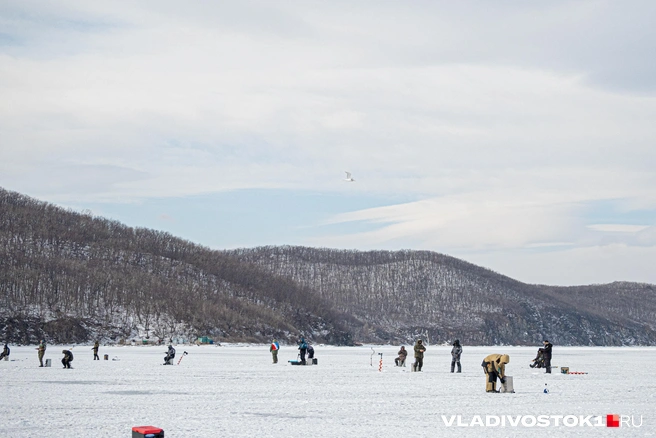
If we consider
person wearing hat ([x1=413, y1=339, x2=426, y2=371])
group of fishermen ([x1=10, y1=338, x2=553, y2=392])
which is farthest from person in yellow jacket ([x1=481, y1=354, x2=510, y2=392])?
person wearing hat ([x1=413, y1=339, x2=426, y2=371])

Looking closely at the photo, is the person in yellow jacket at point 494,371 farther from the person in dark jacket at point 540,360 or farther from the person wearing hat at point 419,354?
the person in dark jacket at point 540,360

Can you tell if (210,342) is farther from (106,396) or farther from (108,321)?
(106,396)

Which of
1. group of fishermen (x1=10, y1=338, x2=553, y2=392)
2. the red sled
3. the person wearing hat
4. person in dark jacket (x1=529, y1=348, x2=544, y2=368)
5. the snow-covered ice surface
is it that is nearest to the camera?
the red sled

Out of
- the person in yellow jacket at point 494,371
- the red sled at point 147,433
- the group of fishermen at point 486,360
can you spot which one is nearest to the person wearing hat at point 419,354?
the group of fishermen at point 486,360

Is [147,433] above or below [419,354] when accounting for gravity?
below

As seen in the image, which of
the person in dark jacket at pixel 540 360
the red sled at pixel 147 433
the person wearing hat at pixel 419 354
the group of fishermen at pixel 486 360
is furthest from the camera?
the person in dark jacket at pixel 540 360

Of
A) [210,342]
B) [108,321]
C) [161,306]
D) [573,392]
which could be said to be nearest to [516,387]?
[573,392]

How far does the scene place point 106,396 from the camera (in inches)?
1132

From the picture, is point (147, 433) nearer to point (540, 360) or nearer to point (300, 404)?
point (300, 404)

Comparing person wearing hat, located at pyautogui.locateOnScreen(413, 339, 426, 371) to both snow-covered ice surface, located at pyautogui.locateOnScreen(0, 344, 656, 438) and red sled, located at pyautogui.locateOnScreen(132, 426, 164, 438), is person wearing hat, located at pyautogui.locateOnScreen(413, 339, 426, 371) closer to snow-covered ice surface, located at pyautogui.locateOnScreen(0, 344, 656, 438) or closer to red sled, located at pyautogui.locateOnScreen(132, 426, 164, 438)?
snow-covered ice surface, located at pyautogui.locateOnScreen(0, 344, 656, 438)

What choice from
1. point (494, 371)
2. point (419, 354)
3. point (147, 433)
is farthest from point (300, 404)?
point (419, 354)

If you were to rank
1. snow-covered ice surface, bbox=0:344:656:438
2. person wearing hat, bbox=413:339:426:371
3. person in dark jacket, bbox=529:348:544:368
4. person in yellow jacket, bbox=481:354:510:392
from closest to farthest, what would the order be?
snow-covered ice surface, bbox=0:344:656:438 < person in yellow jacket, bbox=481:354:510:392 < person wearing hat, bbox=413:339:426:371 < person in dark jacket, bbox=529:348:544:368

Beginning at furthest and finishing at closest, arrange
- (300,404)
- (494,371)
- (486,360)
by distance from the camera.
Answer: (486,360)
(494,371)
(300,404)

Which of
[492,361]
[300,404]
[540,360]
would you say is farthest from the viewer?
[540,360]
